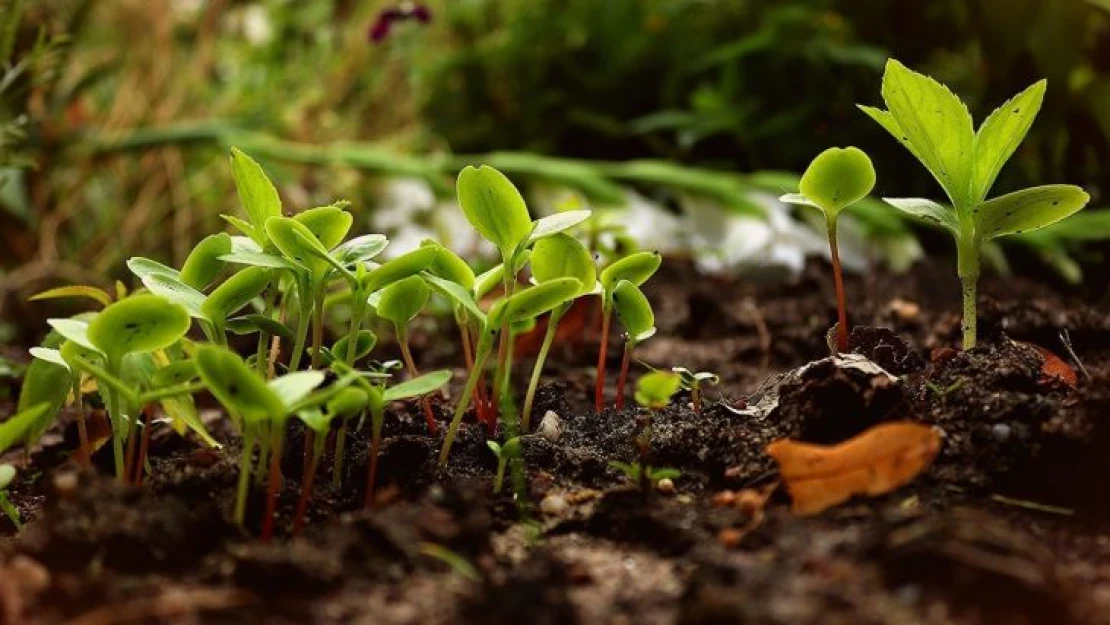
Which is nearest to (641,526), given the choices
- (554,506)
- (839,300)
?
(554,506)

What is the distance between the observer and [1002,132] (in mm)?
849

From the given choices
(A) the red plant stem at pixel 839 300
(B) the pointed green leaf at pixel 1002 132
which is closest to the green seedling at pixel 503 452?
(A) the red plant stem at pixel 839 300

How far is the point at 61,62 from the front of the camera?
6.10ft

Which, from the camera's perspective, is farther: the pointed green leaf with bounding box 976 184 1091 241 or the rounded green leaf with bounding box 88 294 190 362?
the pointed green leaf with bounding box 976 184 1091 241

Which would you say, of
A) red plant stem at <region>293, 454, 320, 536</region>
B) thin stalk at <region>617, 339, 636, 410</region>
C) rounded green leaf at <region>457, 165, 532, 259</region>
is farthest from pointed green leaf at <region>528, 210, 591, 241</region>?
red plant stem at <region>293, 454, 320, 536</region>

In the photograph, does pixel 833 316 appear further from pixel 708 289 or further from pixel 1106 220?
pixel 1106 220

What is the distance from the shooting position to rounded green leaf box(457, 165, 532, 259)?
2.77 ft

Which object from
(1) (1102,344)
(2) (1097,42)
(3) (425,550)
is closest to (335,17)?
(2) (1097,42)

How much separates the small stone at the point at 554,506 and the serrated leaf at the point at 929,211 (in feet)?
1.16

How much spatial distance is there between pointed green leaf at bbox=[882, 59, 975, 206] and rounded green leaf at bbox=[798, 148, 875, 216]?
4 centimetres

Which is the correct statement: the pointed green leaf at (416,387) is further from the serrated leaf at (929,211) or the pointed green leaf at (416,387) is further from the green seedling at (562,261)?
the serrated leaf at (929,211)

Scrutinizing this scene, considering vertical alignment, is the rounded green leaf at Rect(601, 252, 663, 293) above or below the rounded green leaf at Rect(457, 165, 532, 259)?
below

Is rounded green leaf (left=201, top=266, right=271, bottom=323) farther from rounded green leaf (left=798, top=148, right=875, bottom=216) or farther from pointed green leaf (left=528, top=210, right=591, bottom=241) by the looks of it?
rounded green leaf (left=798, top=148, right=875, bottom=216)

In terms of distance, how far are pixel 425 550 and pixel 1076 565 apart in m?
0.41
